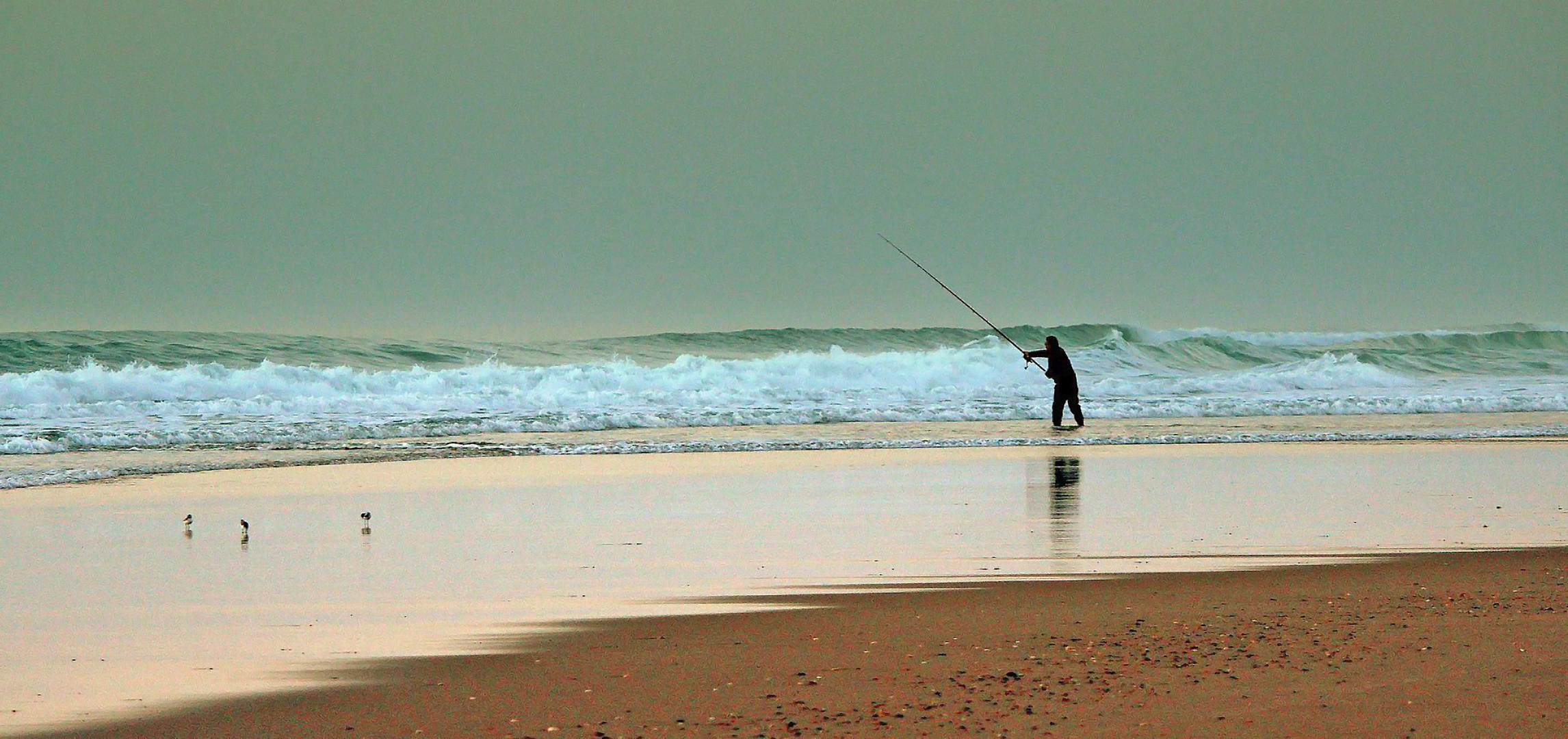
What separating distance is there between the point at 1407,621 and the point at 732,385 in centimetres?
2376

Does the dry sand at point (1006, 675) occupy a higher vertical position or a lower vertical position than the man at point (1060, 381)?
lower

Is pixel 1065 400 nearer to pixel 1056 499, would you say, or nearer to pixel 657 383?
pixel 1056 499

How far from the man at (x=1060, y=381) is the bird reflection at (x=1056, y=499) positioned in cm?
481

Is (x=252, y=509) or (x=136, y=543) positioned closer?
(x=136, y=543)

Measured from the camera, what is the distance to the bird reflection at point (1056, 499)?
7188 mm

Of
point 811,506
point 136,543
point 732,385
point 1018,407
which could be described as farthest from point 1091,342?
point 136,543

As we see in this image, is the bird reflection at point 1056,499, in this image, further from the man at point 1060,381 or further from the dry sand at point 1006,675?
the man at point 1060,381

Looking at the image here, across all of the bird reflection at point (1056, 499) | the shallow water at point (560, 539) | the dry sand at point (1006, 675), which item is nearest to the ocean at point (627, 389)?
the shallow water at point (560, 539)

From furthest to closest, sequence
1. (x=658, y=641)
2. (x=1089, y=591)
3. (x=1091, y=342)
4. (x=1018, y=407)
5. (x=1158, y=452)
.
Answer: (x=1091, y=342) → (x=1018, y=407) → (x=1158, y=452) → (x=1089, y=591) → (x=658, y=641)

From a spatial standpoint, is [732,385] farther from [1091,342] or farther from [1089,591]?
[1089,591]

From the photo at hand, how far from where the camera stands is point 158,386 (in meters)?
22.7

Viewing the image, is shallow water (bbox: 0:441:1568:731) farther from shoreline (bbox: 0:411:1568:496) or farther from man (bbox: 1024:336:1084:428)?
man (bbox: 1024:336:1084:428)

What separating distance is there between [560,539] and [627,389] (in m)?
18.4

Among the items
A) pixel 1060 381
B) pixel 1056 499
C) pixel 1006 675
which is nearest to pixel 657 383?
pixel 1060 381
